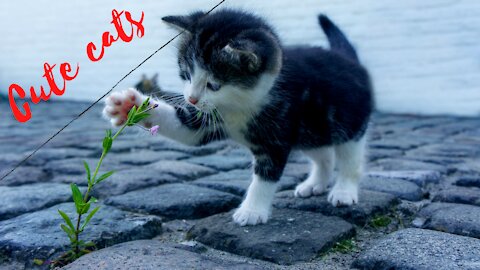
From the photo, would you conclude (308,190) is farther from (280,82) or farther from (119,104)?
(119,104)

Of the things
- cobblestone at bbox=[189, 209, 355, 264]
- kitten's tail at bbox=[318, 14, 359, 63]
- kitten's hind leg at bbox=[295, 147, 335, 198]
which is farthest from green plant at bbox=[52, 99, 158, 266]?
kitten's tail at bbox=[318, 14, 359, 63]

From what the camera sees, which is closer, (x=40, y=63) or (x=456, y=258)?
(x=456, y=258)

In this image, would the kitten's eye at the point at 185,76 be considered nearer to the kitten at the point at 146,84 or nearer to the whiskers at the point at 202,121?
the whiskers at the point at 202,121

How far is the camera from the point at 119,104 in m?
1.93

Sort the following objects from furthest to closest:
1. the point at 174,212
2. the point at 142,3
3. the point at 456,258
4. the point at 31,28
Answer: the point at 31,28 → the point at 142,3 → the point at 174,212 → the point at 456,258

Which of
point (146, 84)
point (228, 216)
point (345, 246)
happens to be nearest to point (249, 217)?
point (228, 216)

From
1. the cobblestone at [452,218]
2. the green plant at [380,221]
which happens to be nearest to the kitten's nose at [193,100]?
the green plant at [380,221]

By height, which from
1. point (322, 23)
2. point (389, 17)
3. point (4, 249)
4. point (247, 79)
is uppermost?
point (389, 17)

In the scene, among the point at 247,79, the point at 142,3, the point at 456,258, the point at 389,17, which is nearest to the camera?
the point at 456,258

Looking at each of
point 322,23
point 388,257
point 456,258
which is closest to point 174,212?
point 388,257

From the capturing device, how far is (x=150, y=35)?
26.6 ft

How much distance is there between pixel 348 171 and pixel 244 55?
852mm

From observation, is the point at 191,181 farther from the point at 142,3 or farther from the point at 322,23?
the point at 142,3

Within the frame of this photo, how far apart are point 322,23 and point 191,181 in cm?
116
